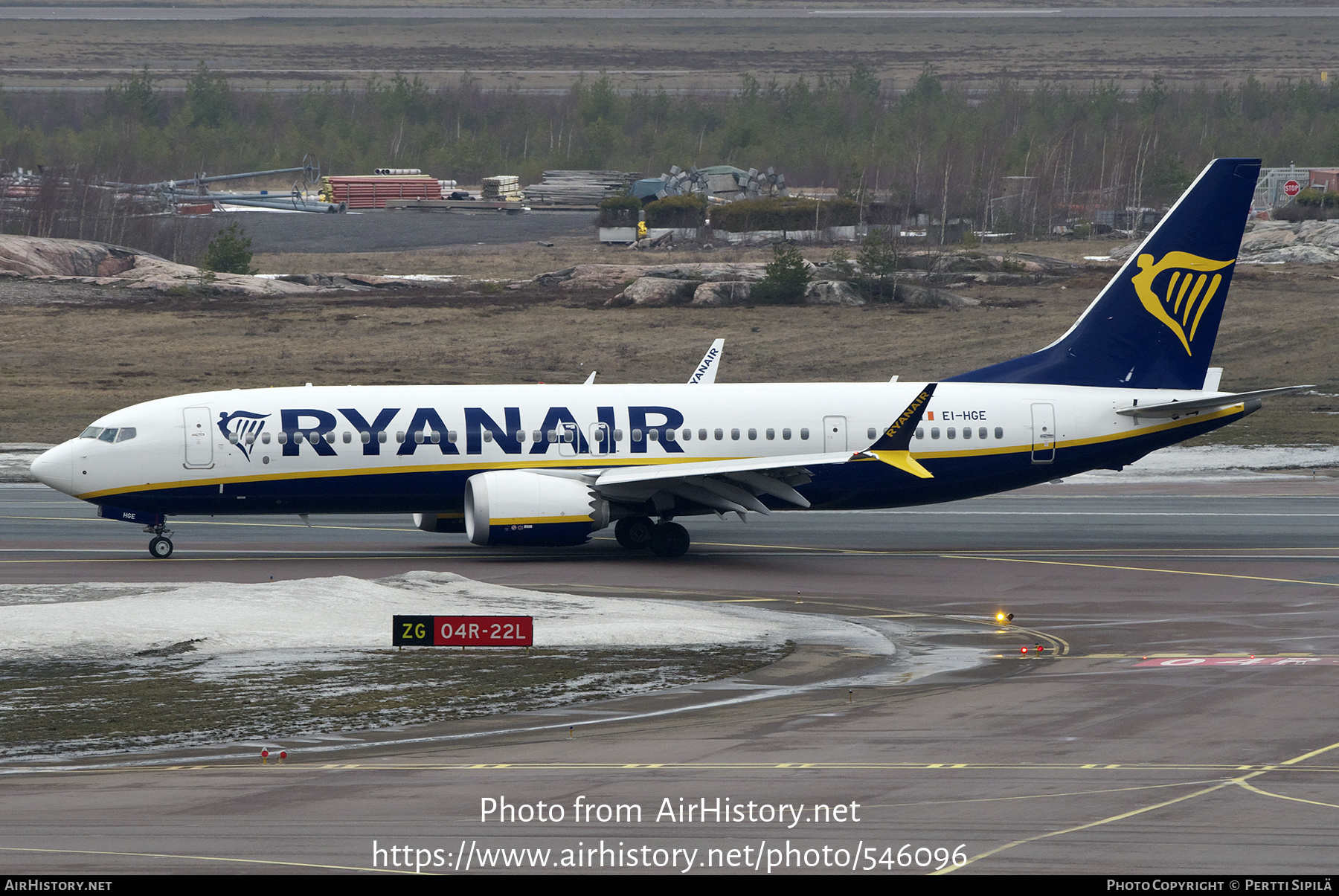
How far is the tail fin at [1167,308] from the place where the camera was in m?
41.8

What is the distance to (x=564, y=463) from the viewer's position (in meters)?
39.0

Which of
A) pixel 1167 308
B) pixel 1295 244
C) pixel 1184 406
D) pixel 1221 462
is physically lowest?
pixel 1221 462

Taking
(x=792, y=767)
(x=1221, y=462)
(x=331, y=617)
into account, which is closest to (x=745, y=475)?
(x=331, y=617)

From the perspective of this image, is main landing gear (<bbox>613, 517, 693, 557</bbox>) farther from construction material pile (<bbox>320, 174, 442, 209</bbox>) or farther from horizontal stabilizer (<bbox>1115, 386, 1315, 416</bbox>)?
construction material pile (<bbox>320, 174, 442, 209</bbox>)

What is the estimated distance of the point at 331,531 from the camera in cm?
4331

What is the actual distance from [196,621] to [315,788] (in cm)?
1048

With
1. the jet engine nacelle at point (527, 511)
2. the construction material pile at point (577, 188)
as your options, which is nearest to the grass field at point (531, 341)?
the jet engine nacelle at point (527, 511)

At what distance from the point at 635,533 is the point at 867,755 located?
19.5m

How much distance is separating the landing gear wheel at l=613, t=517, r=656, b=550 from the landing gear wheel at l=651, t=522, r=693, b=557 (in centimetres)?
22

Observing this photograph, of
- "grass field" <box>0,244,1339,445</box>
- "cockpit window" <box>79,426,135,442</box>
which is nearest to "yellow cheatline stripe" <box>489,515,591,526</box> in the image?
"cockpit window" <box>79,426,135,442</box>

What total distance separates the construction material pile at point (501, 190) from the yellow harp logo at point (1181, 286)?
344ft

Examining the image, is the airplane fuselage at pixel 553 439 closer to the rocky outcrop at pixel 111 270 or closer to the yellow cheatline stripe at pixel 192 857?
the yellow cheatline stripe at pixel 192 857

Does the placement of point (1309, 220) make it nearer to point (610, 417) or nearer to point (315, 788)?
point (610, 417)

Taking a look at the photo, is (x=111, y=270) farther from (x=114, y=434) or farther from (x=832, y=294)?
(x=114, y=434)
